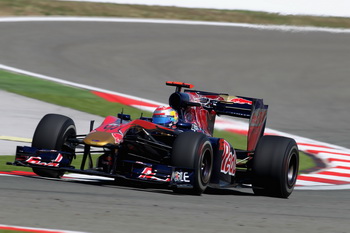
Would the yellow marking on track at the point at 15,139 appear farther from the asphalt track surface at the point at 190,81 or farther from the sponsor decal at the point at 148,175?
the sponsor decal at the point at 148,175

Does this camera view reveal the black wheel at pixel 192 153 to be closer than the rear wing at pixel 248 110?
Yes

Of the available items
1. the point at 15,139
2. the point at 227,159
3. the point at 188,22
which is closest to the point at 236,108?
the point at 227,159

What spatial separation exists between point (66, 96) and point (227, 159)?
8714 mm

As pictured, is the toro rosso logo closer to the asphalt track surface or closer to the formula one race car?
the formula one race car

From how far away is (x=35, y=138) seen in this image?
877 centimetres

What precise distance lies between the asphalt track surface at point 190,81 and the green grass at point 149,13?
57cm

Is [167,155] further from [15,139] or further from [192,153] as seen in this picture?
[15,139]

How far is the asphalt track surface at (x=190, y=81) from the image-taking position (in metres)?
6.37

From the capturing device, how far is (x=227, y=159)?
29.6 ft

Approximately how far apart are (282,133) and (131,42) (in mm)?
10587

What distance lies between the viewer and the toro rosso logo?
29.2 feet

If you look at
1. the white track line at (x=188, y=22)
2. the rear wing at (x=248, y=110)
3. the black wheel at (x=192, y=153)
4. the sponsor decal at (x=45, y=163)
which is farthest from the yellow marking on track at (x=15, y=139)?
the white track line at (x=188, y=22)

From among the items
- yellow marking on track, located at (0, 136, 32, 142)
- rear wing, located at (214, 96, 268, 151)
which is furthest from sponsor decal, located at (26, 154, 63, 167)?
yellow marking on track, located at (0, 136, 32, 142)

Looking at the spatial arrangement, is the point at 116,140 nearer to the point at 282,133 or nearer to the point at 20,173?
the point at 20,173
